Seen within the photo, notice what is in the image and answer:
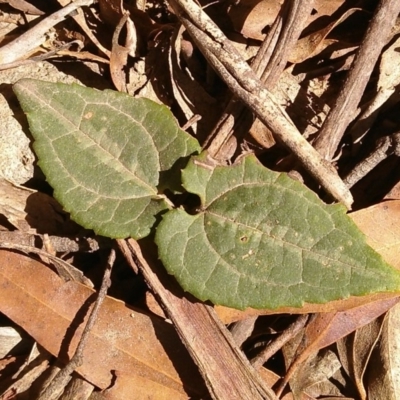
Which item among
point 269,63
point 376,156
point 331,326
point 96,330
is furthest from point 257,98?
point 96,330

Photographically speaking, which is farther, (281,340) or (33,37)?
(33,37)

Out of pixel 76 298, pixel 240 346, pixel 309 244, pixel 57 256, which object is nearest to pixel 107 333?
pixel 76 298

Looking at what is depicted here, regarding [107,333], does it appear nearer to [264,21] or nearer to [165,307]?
[165,307]

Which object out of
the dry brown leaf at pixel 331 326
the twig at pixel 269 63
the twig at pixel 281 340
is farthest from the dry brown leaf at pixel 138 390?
the twig at pixel 269 63

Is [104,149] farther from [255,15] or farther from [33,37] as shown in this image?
[255,15]

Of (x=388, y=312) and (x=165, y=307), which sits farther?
(x=388, y=312)

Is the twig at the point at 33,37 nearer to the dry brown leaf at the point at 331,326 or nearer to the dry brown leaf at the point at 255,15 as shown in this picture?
the dry brown leaf at the point at 255,15
